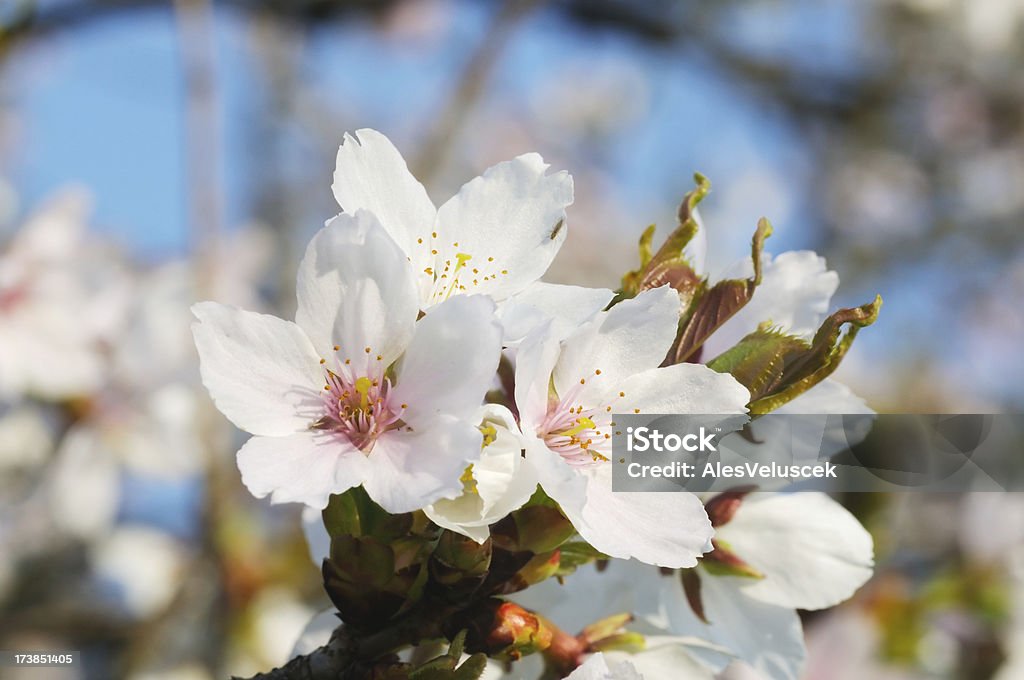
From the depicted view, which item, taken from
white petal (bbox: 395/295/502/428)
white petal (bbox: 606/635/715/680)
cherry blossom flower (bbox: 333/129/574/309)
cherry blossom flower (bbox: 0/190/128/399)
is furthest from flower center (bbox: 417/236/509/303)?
cherry blossom flower (bbox: 0/190/128/399)

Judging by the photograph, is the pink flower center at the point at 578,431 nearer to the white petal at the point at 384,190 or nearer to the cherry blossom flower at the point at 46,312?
the white petal at the point at 384,190

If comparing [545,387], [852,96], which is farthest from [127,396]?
[852,96]

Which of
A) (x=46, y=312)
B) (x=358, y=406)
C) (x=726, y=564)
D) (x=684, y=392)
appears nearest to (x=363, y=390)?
(x=358, y=406)

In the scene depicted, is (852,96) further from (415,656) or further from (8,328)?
(415,656)

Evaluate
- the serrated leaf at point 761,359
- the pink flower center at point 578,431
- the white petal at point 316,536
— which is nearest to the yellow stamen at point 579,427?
the pink flower center at point 578,431

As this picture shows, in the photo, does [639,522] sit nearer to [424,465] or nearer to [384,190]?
[424,465]
